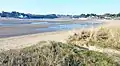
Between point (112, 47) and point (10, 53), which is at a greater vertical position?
point (10, 53)

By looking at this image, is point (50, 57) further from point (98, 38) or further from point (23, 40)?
point (23, 40)

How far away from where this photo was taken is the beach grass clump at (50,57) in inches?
184

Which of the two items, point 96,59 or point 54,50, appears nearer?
point 54,50

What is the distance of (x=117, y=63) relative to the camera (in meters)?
5.59

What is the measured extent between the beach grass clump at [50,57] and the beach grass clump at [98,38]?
387cm

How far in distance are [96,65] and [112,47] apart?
164 inches

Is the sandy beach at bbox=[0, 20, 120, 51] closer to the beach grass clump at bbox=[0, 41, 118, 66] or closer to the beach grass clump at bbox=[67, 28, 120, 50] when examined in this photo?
the beach grass clump at bbox=[67, 28, 120, 50]

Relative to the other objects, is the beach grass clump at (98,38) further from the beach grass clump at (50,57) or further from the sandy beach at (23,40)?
the beach grass clump at (50,57)

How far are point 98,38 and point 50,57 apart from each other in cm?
561

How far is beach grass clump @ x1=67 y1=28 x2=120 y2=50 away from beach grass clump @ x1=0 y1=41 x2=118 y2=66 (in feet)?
12.7

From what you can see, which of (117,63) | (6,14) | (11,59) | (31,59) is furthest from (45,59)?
(6,14)

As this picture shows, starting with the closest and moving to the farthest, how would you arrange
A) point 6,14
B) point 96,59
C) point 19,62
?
point 19,62, point 96,59, point 6,14

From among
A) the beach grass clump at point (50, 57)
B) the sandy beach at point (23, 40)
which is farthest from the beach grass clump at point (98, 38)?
the beach grass clump at point (50, 57)

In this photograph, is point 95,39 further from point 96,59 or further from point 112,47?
point 96,59
